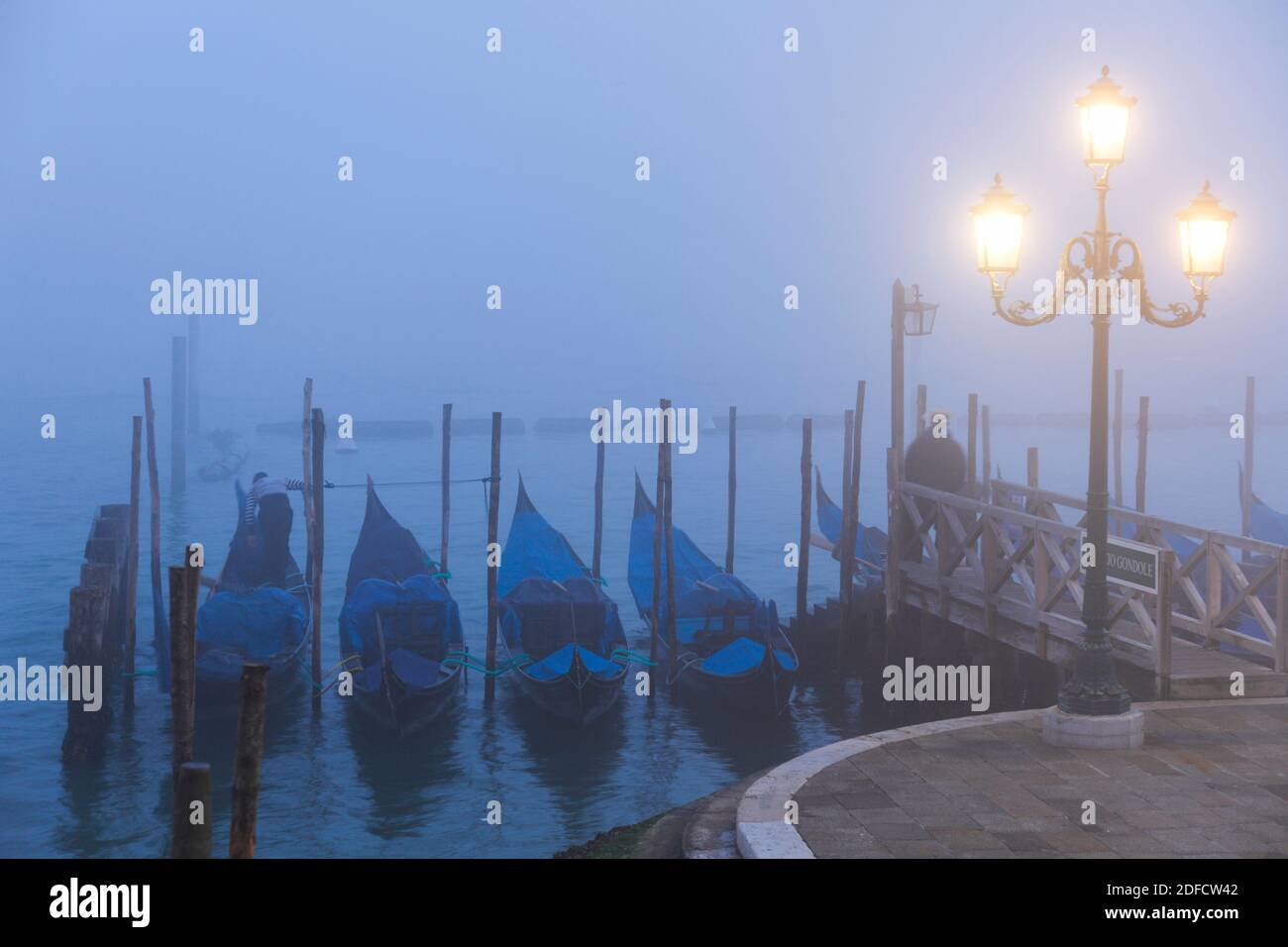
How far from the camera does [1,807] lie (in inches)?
583

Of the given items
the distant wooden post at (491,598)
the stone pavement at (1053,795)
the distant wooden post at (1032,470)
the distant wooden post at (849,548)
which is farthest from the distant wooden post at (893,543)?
the stone pavement at (1053,795)

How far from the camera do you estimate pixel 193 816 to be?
5438 millimetres

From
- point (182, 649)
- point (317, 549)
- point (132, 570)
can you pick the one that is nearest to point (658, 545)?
point (317, 549)

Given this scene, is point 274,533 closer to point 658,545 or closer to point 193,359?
point 658,545

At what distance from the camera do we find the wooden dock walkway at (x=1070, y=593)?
9.30 meters

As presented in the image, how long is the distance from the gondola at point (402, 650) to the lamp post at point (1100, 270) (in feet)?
31.3

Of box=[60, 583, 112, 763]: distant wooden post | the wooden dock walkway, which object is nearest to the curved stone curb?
the wooden dock walkway

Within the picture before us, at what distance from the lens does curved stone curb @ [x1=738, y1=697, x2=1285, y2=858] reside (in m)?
6.06

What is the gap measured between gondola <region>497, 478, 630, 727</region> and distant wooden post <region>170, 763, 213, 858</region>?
10.6 m

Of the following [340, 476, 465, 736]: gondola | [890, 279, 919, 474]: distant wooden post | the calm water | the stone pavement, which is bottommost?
the calm water

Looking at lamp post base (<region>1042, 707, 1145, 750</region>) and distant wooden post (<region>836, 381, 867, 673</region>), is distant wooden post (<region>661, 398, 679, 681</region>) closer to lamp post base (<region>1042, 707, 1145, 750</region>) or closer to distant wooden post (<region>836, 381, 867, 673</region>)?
distant wooden post (<region>836, 381, 867, 673</region>)

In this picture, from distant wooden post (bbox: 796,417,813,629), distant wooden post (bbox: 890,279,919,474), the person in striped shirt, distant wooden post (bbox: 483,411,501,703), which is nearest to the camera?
distant wooden post (bbox: 890,279,919,474)

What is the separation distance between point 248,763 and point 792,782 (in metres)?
2.88
